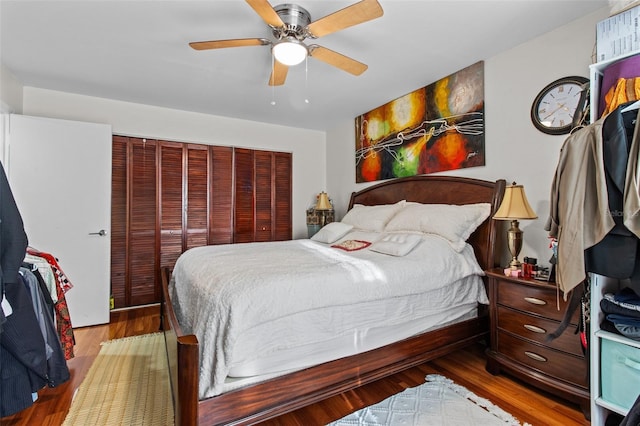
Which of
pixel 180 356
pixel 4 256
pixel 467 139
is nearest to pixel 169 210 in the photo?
pixel 4 256

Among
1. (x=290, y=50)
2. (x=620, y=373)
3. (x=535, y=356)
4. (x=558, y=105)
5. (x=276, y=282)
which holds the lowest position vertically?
(x=535, y=356)

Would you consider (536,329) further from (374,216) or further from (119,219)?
(119,219)

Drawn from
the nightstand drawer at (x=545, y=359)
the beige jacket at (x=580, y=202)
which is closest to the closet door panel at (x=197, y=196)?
the nightstand drawer at (x=545, y=359)

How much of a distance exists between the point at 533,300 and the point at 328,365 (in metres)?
1.38

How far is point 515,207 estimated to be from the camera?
2105 millimetres

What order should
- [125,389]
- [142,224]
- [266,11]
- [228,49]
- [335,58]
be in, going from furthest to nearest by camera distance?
[142,224], [228,49], [335,58], [125,389], [266,11]

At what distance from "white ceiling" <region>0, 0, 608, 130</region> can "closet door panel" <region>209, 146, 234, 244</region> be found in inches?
Result: 31.7

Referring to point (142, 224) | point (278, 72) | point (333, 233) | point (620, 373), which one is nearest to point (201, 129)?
point (142, 224)

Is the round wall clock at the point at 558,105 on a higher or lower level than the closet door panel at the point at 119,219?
higher

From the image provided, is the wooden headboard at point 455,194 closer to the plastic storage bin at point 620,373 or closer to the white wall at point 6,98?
the plastic storage bin at point 620,373

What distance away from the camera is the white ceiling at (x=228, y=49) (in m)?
1.95

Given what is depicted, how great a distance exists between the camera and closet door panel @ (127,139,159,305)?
12.1 feet

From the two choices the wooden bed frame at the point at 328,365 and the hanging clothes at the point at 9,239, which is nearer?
the wooden bed frame at the point at 328,365

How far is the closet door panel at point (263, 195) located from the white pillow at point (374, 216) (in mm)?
1490
